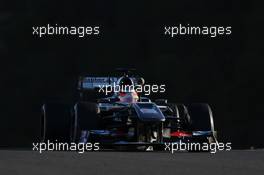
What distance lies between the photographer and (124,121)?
16.5 meters

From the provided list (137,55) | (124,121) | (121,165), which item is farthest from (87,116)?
(137,55)

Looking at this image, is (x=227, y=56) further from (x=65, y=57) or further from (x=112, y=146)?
(x=112, y=146)

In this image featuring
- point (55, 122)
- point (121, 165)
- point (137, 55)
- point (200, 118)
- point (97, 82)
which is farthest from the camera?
point (137, 55)

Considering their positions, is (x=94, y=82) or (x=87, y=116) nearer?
(x=87, y=116)

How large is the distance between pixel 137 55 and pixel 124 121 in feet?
67.8

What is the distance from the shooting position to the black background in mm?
33094

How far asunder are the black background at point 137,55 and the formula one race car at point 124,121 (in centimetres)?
1321

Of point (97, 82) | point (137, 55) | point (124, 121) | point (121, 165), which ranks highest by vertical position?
point (137, 55)

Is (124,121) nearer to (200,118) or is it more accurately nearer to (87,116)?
(87,116)

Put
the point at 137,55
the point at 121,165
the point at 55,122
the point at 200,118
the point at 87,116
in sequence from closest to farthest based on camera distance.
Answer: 1. the point at 121,165
2. the point at 87,116
3. the point at 55,122
4. the point at 200,118
5. the point at 137,55

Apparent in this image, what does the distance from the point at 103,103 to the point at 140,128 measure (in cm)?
174

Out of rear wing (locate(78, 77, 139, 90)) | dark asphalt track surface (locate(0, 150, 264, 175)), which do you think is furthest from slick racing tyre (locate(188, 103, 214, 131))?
dark asphalt track surface (locate(0, 150, 264, 175))

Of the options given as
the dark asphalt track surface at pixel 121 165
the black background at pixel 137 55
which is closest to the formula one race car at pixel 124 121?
the dark asphalt track surface at pixel 121 165
